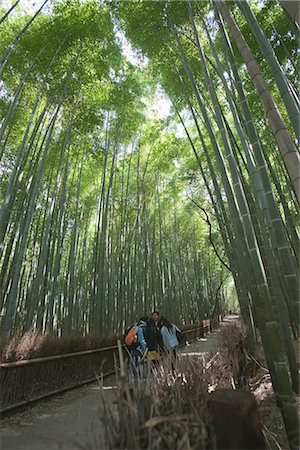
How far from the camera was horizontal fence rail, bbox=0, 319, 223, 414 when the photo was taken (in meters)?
2.66

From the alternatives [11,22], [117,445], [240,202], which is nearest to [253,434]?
[117,445]

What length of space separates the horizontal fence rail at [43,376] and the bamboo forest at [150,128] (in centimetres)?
47

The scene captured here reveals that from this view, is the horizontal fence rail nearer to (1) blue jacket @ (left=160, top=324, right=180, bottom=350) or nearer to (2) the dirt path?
(2) the dirt path

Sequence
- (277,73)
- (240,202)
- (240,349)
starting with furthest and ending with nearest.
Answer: (240,349) → (240,202) → (277,73)

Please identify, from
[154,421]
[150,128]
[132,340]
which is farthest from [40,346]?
[150,128]

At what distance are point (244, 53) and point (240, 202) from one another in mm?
986

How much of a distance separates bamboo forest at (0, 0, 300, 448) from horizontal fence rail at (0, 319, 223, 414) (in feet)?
1.53

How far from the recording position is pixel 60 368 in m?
3.46

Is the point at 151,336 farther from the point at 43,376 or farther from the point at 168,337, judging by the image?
the point at 43,376

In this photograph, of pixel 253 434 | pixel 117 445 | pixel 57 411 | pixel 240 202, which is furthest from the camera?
pixel 57 411

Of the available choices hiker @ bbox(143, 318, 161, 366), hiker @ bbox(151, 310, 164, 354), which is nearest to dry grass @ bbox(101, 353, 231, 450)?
hiker @ bbox(143, 318, 161, 366)

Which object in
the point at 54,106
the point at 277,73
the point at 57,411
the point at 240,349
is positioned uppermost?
the point at 54,106

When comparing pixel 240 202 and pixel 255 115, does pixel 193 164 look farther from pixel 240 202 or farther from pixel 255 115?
pixel 240 202

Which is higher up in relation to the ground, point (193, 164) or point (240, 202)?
point (193, 164)
